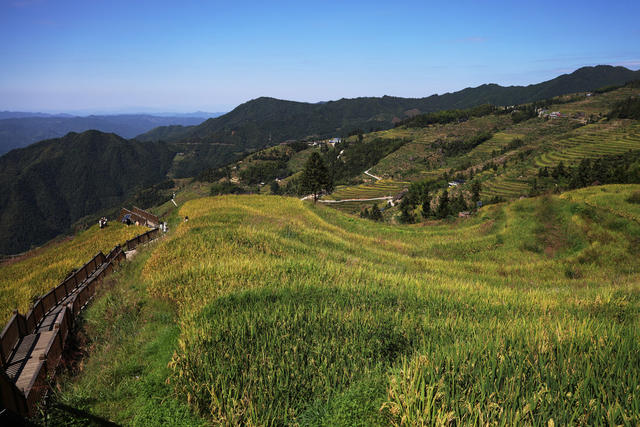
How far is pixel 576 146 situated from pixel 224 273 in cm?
11565

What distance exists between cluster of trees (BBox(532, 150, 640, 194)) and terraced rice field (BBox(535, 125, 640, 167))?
7895 millimetres

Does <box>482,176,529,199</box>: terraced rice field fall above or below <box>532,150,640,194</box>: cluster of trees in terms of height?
below

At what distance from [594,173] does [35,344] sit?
7453 centimetres

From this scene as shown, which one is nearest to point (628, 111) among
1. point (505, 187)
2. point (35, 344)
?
point (505, 187)

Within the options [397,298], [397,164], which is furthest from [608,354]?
[397,164]

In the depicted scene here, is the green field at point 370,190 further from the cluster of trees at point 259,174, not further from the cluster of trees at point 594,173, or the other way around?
the cluster of trees at point 259,174

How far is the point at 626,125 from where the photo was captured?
102 meters

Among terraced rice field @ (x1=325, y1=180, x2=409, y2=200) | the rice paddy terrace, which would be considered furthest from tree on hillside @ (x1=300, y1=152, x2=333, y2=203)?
terraced rice field @ (x1=325, y1=180, x2=409, y2=200)

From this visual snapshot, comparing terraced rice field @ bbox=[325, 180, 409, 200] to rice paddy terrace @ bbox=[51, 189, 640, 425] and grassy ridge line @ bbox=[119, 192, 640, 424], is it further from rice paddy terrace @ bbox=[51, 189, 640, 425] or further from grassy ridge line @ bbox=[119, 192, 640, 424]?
rice paddy terrace @ bbox=[51, 189, 640, 425]

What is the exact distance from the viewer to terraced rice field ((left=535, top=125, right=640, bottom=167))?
255 feet

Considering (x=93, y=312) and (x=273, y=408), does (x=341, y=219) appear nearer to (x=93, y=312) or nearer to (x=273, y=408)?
(x=93, y=312)

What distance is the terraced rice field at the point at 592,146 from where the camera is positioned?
255 ft

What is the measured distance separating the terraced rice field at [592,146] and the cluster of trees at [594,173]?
790 centimetres

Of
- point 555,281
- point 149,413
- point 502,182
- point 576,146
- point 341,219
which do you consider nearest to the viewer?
point 149,413
